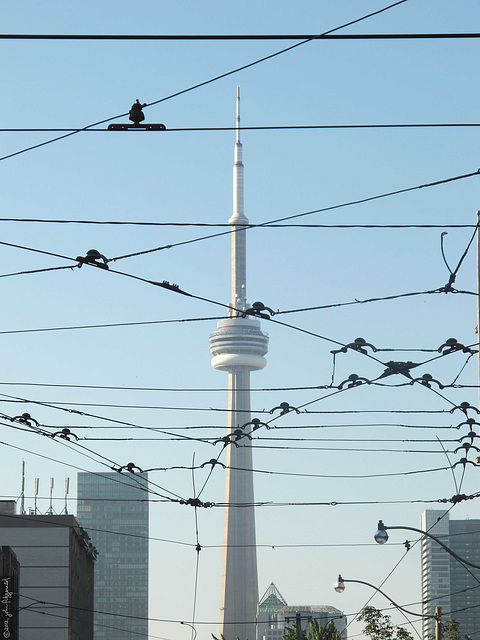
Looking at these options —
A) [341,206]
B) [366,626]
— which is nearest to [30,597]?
[366,626]

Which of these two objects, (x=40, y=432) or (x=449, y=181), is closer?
(x=449, y=181)

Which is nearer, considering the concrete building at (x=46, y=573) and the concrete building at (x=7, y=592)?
the concrete building at (x=7, y=592)

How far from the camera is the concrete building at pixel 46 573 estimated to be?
99500mm

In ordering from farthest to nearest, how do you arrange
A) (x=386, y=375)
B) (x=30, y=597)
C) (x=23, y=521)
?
(x=23, y=521)
(x=30, y=597)
(x=386, y=375)

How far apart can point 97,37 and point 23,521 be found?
94.4 meters

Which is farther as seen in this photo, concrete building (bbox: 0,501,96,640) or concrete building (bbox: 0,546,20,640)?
concrete building (bbox: 0,501,96,640)

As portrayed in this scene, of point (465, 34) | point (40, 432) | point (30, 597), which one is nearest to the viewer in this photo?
point (465, 34)

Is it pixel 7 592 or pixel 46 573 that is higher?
pixel 46 573

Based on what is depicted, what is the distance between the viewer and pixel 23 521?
10769 centimetres

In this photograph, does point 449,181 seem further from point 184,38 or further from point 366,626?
point 366,626

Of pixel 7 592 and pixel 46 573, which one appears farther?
pixel 46 573

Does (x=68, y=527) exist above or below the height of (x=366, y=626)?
above

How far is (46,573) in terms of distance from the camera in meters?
102

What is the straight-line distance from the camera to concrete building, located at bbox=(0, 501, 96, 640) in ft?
326
